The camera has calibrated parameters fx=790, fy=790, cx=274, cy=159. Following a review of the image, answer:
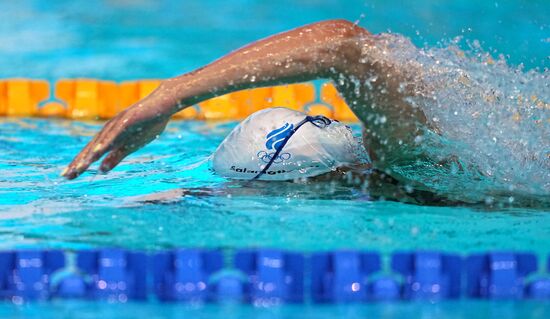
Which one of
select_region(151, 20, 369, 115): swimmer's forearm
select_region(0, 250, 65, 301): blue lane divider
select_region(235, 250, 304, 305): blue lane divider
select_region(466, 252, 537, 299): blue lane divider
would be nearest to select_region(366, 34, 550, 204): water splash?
select_region(151, 20, 369, 115): swimmer's forearm

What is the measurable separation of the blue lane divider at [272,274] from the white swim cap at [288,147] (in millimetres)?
837

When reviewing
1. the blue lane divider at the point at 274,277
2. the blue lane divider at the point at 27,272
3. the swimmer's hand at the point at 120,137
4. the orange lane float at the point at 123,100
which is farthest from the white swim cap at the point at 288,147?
the orange lane float at the point at 123,100

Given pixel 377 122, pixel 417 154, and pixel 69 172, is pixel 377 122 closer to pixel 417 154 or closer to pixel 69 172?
pixel 417 154

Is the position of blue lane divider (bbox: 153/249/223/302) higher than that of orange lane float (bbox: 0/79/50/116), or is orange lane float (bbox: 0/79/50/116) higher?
orange lane float (bbox: 0/79/50/116)

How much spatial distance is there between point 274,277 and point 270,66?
611 millimetres

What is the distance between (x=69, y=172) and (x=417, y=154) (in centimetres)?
111

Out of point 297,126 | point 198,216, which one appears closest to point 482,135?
point 297,126

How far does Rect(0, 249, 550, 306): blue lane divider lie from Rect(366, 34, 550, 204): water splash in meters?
0.71

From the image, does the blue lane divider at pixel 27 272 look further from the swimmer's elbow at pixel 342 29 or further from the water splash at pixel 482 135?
the water splash at pixel 482 135

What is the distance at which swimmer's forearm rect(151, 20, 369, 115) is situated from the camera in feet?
6.88

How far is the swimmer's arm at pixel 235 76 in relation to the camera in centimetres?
204

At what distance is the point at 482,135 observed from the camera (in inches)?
100

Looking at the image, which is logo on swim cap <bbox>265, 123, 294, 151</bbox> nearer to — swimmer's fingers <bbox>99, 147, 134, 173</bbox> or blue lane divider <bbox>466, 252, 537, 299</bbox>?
swimmer's fingers <bbox>99, 147, 134, 173</bbox>

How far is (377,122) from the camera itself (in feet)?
7.80
